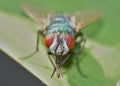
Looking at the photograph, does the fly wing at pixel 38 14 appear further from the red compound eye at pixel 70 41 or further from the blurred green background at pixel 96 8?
the red compound eye at pixel 70 41

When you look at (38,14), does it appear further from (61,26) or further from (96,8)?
(96,8)

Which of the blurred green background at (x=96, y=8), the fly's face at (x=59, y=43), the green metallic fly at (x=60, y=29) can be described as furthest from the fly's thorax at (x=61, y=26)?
the blurred green background at (x=96, y=8)

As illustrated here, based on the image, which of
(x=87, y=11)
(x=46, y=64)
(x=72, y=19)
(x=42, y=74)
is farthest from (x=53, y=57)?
(x=87, y=11)

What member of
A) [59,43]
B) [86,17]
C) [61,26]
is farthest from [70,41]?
[86,17]

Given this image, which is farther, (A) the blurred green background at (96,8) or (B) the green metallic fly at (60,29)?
(A) the blurred green background at (96,8)

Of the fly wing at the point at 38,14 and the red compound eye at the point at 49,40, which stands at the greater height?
the fly wing at the point at 38,14

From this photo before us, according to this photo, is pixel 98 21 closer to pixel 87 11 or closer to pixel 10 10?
pixel 87 11
